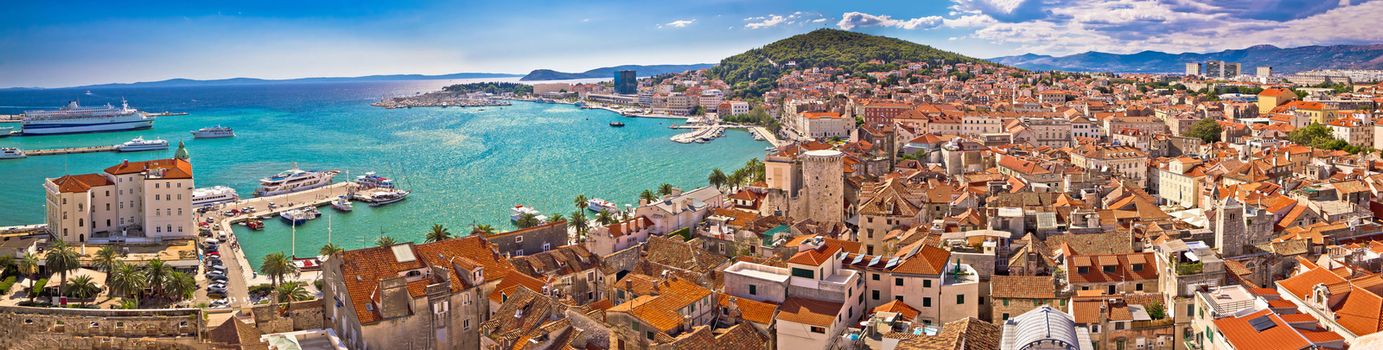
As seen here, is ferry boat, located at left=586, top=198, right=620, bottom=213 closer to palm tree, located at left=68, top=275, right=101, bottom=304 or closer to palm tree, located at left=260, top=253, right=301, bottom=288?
palm tree, located at left=260, top=253, right=301, bottom=288

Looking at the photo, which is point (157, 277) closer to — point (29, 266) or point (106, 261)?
point (106, 261)

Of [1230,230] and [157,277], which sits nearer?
[1230,230]

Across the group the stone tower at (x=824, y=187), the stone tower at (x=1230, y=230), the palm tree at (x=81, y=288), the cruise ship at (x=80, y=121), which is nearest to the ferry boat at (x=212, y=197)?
the palm tree at (x=81, y=288)

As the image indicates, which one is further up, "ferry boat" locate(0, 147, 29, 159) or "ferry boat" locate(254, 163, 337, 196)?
"ferry boat" locate(0, 147, 29, 159)

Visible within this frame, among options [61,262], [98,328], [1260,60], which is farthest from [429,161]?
[1260,60]

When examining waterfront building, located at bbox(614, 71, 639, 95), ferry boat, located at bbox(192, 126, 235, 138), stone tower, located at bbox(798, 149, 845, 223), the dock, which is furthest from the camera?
waterfront building, located at bbox(614, 71, 639, 95)

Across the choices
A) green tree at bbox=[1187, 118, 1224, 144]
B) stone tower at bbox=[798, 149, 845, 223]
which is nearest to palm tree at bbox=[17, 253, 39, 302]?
stone tower at bbox=[798, 149, 845, 223]

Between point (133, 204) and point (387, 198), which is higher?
point (133, 204)
